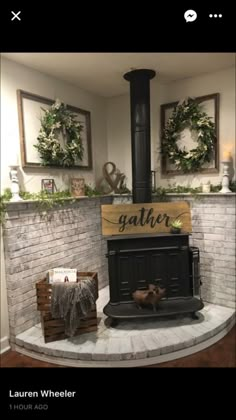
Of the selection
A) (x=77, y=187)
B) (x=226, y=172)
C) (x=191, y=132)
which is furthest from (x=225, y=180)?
(x=77, y=187)

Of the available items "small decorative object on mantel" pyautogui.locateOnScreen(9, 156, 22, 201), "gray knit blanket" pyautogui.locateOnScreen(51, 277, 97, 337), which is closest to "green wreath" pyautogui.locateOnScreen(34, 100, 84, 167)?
"small decorative object on mantel" pyautogui.locateOnScreen(9, 156, 22, 201)

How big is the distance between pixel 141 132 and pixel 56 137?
1.81 ft

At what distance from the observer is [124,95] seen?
174cm

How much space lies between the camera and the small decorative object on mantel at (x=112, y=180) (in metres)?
2.04

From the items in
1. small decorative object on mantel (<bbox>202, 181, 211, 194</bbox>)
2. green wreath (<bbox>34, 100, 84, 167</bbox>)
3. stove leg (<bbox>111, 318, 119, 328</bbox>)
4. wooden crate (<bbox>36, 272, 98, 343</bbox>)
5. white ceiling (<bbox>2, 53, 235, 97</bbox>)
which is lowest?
stove leg (<bbox>111, 318, 119, 328</bbox>)

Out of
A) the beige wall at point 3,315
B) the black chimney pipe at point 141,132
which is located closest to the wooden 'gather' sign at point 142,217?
the black chimney pipe at point 141,132

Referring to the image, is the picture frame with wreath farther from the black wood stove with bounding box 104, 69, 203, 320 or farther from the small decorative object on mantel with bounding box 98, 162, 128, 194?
the small decorative object on mantel with bounding box 98, 162, 128, 194

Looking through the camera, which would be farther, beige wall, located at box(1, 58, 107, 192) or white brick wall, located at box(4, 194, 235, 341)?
white brick wall, located at box(4, 194, 235, 341)

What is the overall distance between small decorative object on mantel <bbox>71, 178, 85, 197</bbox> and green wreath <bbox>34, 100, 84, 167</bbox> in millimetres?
167

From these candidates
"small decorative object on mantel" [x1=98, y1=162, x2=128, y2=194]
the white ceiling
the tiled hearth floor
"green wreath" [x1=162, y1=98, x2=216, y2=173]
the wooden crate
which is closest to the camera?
the white ceiling

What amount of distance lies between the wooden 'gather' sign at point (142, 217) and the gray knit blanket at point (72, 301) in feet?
1.24

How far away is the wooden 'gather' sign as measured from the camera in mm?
1590
